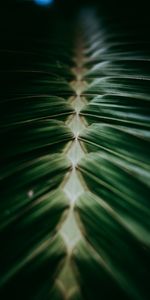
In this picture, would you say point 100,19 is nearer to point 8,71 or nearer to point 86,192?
point 8,71

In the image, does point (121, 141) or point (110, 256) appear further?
point (121, 141)

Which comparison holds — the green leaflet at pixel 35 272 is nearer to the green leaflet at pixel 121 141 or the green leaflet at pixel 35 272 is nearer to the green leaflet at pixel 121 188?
the green leaflet at pixel 121 188

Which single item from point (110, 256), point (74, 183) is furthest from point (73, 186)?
point (110, 256)

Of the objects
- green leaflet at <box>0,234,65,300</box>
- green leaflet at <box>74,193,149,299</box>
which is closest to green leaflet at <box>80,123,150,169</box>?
green leaflet at <box>74,193,149,299</box>

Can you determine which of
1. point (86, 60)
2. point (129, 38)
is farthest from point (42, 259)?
point (129, 38)

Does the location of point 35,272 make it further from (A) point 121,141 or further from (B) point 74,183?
(A) point 121,141

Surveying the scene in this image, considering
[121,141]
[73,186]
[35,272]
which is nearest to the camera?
[35,272]

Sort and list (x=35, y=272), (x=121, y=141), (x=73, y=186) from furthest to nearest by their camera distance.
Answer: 1. (x=121, y=141)
2. (x=73, y=186)
3. (x=35, y=272)

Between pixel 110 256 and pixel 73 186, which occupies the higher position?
pixel 73 186

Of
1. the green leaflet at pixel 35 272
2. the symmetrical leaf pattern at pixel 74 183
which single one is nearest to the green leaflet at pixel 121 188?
the symmetrical leaf pattern at pixel 74 183

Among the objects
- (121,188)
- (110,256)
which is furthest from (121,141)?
(110,256)

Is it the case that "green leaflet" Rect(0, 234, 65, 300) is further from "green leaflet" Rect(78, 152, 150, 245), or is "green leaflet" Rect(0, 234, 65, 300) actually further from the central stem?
"green leaflet" Rect(78, 152, 150, 245)
